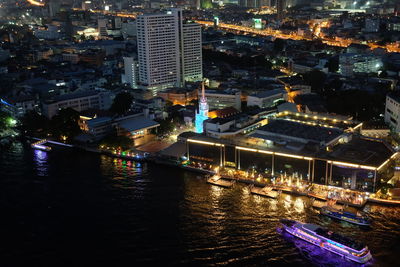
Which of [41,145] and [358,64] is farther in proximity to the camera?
[358,64]

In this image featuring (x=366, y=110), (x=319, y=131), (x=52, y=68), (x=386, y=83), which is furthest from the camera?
(x=52, y=68)

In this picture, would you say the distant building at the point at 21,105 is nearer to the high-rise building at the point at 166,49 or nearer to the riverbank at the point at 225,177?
the riverbank at the point at 225,177

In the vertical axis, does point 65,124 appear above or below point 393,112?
below

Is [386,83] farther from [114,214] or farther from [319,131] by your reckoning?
[114,214]

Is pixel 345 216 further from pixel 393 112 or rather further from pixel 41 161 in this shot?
pixel 41 161

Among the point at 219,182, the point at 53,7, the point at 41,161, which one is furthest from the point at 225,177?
the point at 53,7

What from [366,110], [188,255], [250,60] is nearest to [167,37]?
[250,60]

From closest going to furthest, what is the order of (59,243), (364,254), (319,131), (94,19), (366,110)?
(364,254)
(59,243)
(319,131)
(366,110)
(94,19)
